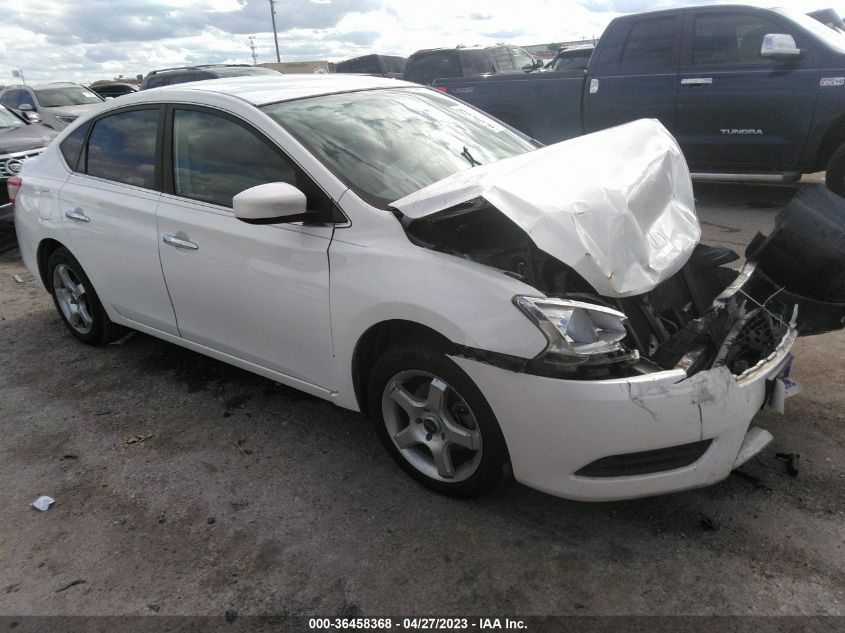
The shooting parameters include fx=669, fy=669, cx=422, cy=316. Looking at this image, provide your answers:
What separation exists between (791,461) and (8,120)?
10615 mm

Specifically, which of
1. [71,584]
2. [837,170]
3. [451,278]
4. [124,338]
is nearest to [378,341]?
[451,278]

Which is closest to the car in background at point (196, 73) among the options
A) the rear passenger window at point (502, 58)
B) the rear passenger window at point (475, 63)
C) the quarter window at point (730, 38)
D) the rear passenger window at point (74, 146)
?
the rear passenger window at point (475, 63)

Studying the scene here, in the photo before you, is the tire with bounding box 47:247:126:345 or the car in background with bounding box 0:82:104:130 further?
the car in background with bounding box 0:82:104:130

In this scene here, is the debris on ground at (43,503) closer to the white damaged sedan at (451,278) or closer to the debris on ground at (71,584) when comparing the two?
the debris on ground at (71,584)

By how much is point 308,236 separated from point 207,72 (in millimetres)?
12103

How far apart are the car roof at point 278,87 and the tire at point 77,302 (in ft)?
4.16

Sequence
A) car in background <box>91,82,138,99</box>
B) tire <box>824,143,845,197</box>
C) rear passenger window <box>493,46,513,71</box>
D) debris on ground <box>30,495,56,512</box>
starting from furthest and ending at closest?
car in background <box>91,82,138,99</box> → rear passenger window <box>493,46,513,71</box> → tire <box>824,143,845,197</box> → debris on ground <box>30,495,56,512</box>

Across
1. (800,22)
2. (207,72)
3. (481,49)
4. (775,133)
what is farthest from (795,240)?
(207,72)

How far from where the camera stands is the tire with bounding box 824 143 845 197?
22.1 feet

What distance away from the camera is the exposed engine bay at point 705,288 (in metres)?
2.53

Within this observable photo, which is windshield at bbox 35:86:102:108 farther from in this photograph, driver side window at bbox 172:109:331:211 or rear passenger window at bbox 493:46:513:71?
driver side window at bbox 172:109:331:211

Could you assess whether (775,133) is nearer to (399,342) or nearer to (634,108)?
(634,108)

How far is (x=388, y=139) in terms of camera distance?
3342 millimetres

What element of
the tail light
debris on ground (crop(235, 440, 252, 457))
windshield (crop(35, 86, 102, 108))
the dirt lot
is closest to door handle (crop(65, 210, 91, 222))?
the tail light
